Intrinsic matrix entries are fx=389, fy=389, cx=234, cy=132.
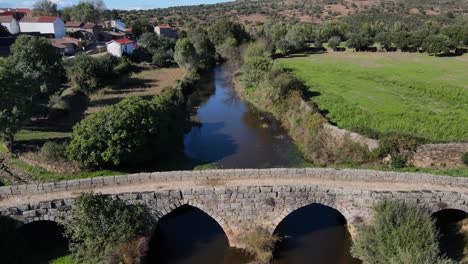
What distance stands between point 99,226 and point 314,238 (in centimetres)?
1213

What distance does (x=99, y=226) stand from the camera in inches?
778

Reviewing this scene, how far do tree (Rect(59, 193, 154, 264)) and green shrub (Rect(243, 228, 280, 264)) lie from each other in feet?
19.0

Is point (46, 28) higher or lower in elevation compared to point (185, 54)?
higher

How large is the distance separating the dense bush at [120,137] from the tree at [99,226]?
25.2 ft

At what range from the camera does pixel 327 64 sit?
220ft

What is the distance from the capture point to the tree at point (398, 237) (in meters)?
17.3

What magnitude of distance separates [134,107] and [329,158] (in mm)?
16142

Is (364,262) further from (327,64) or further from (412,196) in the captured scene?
(327,64)

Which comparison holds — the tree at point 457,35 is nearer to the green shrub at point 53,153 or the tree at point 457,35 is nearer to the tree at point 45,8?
the green shrub at point 53,153

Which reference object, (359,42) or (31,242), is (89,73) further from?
(359,42)

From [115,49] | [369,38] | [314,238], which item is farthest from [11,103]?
[369,38]

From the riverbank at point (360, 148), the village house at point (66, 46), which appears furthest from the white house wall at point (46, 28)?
the riverbank at point (360, 148)

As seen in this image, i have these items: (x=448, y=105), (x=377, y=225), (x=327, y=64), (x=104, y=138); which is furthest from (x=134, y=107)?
(x=327, y=64)

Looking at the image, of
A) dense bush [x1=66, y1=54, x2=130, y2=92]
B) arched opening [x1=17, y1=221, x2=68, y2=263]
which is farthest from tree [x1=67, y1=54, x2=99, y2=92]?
arched opening [x1=17, y1=221, x2=68, y2=263]
